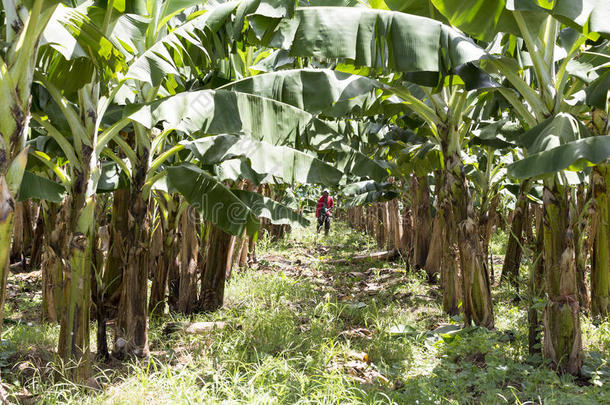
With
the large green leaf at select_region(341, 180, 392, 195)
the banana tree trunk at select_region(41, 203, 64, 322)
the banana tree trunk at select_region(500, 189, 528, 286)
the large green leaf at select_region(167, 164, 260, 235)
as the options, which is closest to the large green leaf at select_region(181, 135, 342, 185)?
the large green leaf at select_region(167, 164, 260, 235)

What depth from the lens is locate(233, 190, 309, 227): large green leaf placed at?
5344mm

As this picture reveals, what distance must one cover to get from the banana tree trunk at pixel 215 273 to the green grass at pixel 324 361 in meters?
0.25

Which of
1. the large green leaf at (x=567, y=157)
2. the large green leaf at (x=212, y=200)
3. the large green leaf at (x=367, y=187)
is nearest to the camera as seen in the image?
the large green leaf at (x=567, y=157)

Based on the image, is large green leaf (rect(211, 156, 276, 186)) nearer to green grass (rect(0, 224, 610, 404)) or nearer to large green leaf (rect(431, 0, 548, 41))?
green grass (rect(0, 224, 610, 404))

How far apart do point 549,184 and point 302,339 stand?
9.85 ft

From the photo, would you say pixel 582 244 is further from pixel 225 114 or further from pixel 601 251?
pixel 225 114

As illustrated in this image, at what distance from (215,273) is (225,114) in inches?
144

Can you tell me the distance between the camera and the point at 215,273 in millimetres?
7277

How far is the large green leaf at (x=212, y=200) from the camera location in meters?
4.64

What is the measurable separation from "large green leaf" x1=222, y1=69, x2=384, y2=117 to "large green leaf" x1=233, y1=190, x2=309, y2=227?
4.04 ft

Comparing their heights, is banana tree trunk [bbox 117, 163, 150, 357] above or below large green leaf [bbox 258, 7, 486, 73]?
below

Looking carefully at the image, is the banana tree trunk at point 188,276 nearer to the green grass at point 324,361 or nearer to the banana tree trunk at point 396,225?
the green grass at point 324,361

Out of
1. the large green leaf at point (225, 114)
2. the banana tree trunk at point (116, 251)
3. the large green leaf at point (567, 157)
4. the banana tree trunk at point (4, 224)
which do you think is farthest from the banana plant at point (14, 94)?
the large green leaf at point (567, 157)

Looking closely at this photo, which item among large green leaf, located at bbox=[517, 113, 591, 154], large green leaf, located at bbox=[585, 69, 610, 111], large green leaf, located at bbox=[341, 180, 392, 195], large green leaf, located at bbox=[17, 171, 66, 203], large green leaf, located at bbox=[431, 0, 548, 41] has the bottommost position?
large green leaf, located at bbox=[17, 171, 66, 203]
